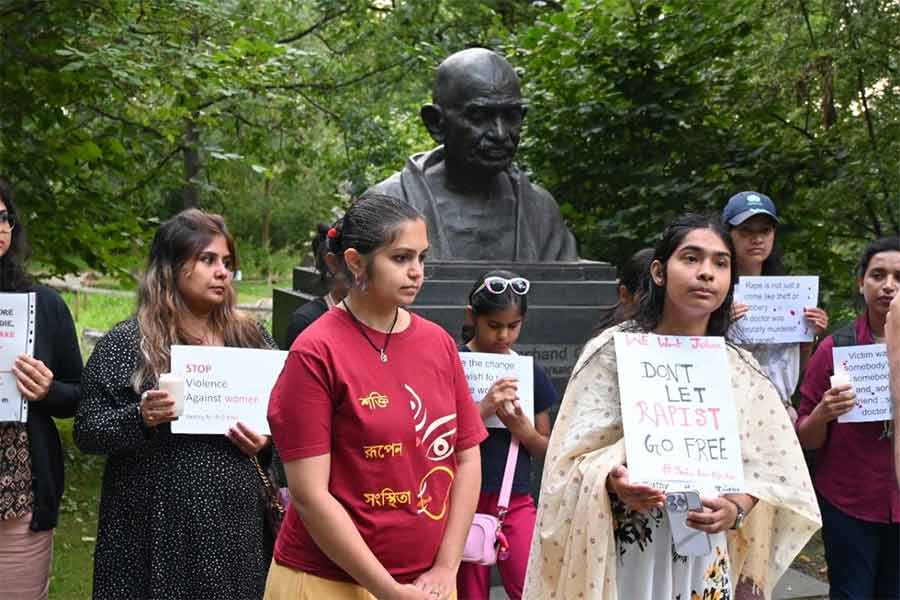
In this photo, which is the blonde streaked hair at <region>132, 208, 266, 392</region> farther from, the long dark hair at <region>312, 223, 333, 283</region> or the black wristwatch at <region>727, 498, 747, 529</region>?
the black wristwatch at <region>727, 498, 747, 529</region>

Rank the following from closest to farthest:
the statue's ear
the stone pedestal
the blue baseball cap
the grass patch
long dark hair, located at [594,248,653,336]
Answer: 1. long dark hair, located at [594,248,653,336]
2. the blue baseball cap
3. the stone pedestal
4. the statue's ear
5. the grass patch

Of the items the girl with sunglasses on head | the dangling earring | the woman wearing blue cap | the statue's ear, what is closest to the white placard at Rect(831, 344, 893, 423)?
the woman wearing blue cap

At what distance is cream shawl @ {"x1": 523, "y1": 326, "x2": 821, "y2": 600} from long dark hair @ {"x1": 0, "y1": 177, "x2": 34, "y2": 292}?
2019 mm

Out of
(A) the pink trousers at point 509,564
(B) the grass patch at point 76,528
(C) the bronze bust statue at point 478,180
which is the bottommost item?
(B) the grass patch at point 76,528

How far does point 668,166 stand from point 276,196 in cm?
2884

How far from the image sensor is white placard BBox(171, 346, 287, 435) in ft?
11.8

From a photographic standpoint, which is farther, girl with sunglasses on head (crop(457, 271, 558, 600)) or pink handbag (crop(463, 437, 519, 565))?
girl with sunglasses on head (crop(457, 271, 558, 600))

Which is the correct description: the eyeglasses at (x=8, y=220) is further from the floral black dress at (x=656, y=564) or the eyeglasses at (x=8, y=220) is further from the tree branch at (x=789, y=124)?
the tree branch at (x=789, y=124)

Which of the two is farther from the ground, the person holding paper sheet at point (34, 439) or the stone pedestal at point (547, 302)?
the stone pedestal at point (547, 302)

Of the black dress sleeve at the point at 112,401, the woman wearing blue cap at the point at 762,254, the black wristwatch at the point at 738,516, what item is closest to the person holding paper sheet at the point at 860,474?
the woman wearing blue cap at the point at 762,254

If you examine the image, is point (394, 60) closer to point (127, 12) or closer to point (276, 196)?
point (127, 12)

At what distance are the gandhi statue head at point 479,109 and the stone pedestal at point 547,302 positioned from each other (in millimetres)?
646

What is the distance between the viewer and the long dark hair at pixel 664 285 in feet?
10.7

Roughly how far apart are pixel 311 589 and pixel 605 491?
86 centimetres
